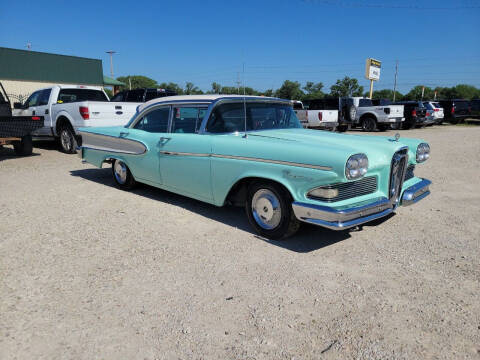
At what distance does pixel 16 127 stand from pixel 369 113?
614 inches

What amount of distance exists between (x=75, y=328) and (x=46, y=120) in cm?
865

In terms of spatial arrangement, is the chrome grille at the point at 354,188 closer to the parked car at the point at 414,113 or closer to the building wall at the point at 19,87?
the parked car at the point at 414,113

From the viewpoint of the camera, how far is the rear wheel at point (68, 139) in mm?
9250

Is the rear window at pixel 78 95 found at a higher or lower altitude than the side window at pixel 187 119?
higher

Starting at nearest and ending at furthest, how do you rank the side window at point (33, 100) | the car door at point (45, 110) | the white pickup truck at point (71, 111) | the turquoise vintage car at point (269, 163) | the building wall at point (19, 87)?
the turquoise vintage car at point (269, 163), the white pickup truck at point (71, 111), the car door at point (45, 110), the side window at point (33, 100), the building wall at point (19, 87)

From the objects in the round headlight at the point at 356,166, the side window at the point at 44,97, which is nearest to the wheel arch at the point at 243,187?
the round headlight at the point at 356,166

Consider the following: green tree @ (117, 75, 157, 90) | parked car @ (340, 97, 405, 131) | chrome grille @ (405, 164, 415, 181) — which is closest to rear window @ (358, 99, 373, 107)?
parked car @ (340, 97, 405, 131)

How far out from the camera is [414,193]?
12.8ft

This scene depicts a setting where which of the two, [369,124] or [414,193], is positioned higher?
[414,193]

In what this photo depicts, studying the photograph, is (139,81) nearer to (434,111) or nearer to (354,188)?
(434,111)

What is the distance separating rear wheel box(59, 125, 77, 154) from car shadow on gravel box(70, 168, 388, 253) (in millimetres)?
2997

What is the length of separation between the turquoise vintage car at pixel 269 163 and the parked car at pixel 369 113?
520 inches

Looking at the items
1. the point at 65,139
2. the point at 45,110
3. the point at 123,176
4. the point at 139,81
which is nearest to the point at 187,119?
the point at 123,176

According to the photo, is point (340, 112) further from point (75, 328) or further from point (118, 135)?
point (75, 328)
